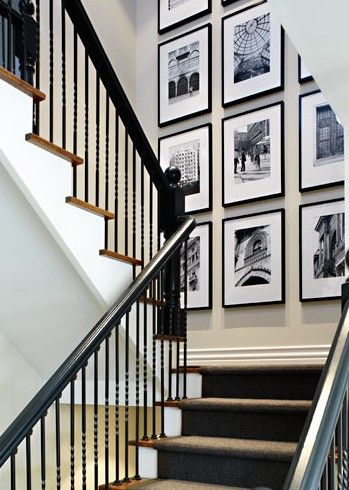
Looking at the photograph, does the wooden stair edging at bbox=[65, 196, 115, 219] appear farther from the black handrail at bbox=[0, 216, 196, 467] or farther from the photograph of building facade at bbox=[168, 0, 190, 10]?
the photograph of building facade at bbox=[168, 0, 190, 10]

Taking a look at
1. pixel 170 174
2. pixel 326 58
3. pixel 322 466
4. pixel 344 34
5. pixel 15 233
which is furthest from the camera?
pixel 170 174

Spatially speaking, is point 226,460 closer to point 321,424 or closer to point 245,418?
point 245,418

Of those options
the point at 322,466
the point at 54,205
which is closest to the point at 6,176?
the point at 54,205

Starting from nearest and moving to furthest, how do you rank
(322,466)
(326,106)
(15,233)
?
(322,466)
(15,233)
(326,106)

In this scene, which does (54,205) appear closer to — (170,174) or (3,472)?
(170,174)

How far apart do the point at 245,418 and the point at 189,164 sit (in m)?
2.39

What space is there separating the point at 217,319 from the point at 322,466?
3.17m

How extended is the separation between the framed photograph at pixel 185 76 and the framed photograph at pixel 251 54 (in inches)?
7.0

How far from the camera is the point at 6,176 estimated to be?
3.08 meters

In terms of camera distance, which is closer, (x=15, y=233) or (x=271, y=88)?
(x=15, y=233)

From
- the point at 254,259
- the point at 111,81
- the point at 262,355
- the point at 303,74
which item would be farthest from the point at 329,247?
the point at 111,81

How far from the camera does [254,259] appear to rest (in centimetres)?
480

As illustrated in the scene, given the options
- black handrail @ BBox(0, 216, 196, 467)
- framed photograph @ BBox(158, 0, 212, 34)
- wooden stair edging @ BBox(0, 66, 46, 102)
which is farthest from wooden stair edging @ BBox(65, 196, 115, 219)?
framed photograph @ BBox(158, 0, 212, 34)

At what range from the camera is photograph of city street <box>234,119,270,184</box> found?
4.82 m
